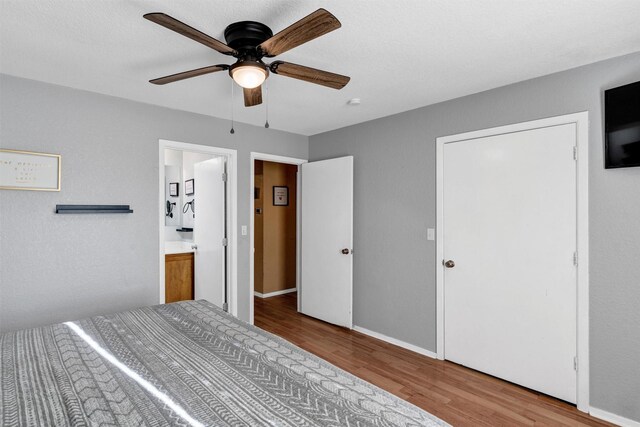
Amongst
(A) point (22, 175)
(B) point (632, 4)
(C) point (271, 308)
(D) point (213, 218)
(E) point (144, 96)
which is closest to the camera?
(B) point (632, 4)

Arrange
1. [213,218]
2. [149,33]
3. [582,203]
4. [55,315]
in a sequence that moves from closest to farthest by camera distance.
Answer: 1. [149,33]
2. [582,203]
3. [55,315]
4. [213,218]

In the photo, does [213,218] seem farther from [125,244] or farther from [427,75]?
[427,75]

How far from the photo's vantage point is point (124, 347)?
5.41 ft

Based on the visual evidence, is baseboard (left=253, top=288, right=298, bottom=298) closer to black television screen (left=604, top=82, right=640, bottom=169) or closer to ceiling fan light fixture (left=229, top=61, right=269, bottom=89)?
ceiling fan light fixture (left=229, top=61, right=269, bottom=89)

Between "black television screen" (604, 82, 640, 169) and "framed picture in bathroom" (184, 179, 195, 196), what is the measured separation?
4.50 meters

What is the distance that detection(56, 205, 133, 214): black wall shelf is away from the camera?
2.61 meters

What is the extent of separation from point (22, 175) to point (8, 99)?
0.56m

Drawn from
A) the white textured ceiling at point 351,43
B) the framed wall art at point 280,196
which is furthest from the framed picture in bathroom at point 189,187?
the white textured ceiling at point 351,43

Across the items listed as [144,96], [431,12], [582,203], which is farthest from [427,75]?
[144,96]

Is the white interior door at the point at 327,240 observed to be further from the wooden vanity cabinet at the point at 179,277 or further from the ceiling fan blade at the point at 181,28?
the ceiling fan blade at the point at 181,28

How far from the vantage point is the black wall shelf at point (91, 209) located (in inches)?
103

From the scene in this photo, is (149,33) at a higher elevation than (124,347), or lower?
higher

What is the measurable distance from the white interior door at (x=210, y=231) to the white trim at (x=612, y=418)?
3314mm

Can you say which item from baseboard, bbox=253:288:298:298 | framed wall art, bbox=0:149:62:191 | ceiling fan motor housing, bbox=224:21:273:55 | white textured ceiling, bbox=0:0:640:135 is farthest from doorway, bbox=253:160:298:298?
ceiling fan motor housing, bbox=224:21:273:55
